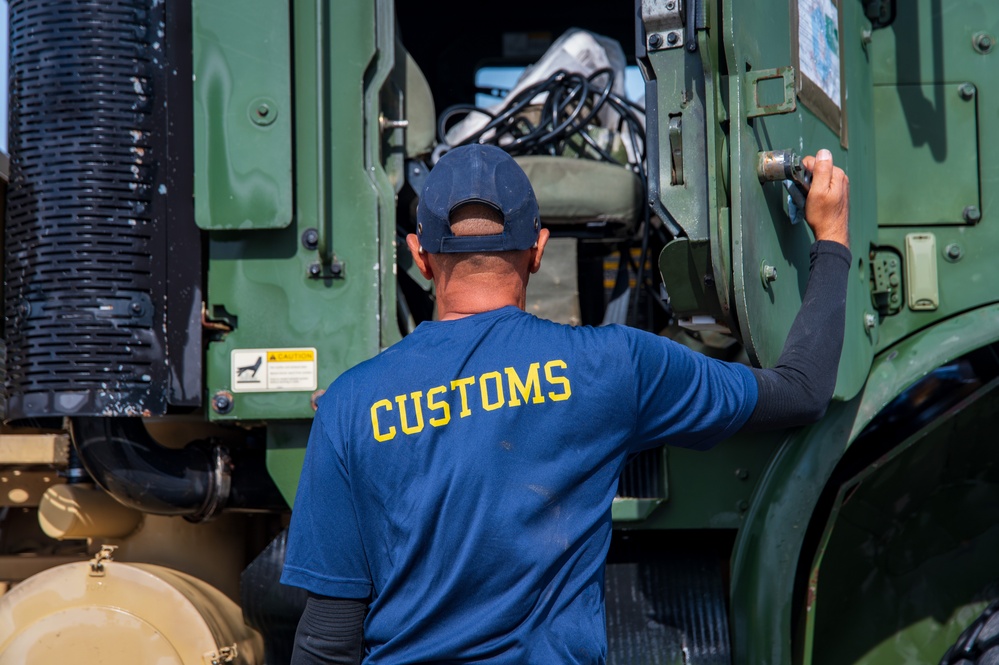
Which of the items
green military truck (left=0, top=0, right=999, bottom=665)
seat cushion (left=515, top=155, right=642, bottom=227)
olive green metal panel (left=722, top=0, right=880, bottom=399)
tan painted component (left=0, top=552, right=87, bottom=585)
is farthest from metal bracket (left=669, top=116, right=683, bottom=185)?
tan painted component (left=0, top=552, right=87, bottom=585)

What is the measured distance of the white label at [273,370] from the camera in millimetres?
2355

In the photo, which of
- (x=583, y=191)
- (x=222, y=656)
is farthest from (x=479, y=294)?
(x=222, y=656)

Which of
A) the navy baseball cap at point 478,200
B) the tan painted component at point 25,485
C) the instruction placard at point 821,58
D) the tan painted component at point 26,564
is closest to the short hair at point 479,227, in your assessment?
the navy baseball cap at point 478,200

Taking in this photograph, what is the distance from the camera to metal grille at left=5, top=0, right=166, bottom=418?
231 cm

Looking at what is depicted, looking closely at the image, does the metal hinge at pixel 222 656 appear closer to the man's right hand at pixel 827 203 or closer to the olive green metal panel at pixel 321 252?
the olive green metal panel at pixel 321 252

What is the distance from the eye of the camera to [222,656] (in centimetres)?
240

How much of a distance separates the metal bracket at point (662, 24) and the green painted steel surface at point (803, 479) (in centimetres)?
86

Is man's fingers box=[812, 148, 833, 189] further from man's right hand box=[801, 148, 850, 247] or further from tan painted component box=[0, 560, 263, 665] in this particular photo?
tan painted component box=[0, 560, 263, 665]

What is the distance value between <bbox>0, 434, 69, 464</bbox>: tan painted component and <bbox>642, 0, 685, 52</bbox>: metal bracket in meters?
1.66

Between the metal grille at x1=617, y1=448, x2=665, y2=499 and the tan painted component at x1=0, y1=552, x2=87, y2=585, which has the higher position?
the metal grille at x1=617, y1=448, x2=665, y2=499

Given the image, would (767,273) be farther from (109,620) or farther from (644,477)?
(109,620)

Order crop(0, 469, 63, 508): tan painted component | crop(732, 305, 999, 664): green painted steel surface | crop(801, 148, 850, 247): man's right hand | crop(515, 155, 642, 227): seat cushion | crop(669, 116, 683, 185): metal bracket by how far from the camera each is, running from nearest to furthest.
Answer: crop(801, 148, 850, 247): man's right hand < crop(669, 116, 683, 185): metal bracket < crop(732, 305, 999, 664): green painted steel surface < crop(515, 155, 642, 227): seat cushion < crop(0, 469, 63, 508): tan painted component

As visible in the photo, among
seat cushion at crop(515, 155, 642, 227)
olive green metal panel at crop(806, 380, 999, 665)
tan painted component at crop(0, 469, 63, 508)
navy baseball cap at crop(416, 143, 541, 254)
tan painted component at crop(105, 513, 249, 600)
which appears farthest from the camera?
tan painted component at crop(0, 469, 63, 508)

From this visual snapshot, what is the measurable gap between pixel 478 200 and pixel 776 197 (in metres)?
0.69
